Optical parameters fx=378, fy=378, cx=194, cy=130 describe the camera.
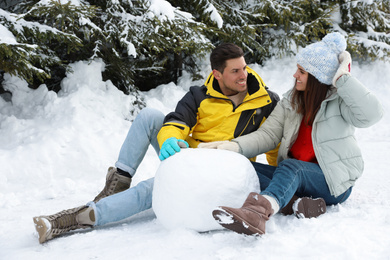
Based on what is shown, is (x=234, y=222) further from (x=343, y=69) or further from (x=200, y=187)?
(x=343, y=69)

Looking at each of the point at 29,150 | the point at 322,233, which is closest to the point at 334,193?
the point at 322,233

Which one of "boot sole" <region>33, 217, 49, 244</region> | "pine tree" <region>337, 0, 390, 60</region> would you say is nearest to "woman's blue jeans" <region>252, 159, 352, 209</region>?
"boot sole" <region>33, 217, 49, 244</region>

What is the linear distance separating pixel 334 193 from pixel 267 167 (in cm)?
53

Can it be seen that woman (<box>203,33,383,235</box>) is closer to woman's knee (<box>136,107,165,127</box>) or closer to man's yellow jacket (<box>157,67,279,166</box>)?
man's yellow jacket (<box>157,67,279,166</box>)

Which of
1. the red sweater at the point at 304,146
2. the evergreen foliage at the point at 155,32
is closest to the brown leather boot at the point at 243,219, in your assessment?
the red sweater at the point at 304,146

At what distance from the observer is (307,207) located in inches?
91.8

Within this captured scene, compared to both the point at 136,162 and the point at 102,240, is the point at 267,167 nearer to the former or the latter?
the point at 136,162

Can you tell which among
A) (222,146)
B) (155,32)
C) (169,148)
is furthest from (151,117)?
(155,32)

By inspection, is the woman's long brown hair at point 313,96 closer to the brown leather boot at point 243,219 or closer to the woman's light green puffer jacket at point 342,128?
the woman's light green puffer jacket at point 342,128

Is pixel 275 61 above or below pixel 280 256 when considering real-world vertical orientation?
above

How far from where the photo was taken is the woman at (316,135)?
7.43 ft

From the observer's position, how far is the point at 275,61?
784cm

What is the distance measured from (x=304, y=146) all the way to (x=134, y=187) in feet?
4.00

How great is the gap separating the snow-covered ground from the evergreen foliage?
1.27 ft
